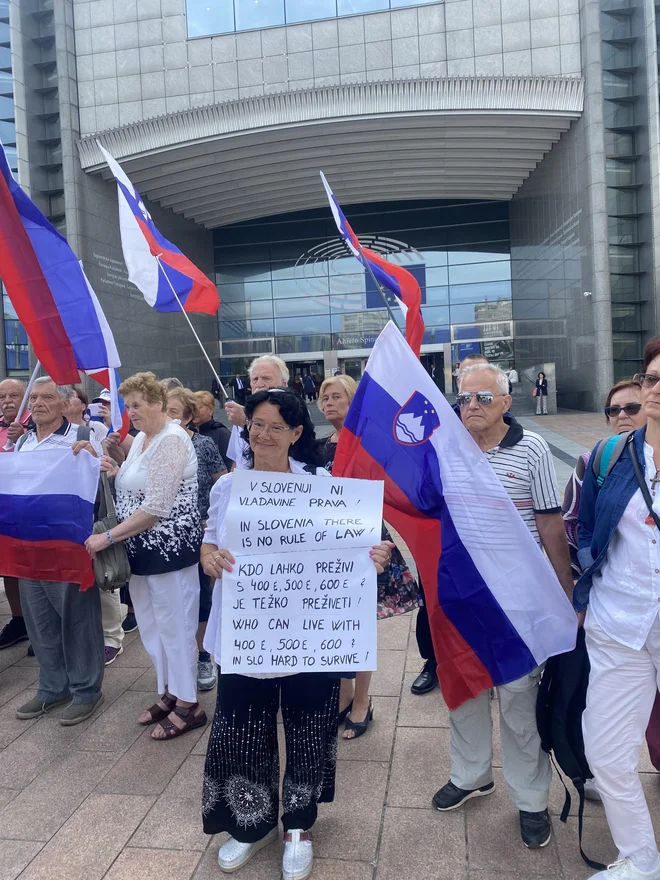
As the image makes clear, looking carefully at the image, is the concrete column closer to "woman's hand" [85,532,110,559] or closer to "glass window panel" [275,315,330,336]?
"glass window panel" [275,315,330,336]

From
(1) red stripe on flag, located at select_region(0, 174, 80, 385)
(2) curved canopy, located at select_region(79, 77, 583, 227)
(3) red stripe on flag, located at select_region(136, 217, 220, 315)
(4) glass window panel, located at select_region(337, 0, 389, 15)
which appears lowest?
(1) red stripe on flag, located at select_region(0, 174, 80, 385)

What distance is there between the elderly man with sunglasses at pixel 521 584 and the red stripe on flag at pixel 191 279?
3.48 m

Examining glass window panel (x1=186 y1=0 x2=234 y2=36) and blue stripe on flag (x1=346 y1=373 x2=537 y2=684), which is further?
glass window panel (x1=186 y1=0 x2=234 y2=36)

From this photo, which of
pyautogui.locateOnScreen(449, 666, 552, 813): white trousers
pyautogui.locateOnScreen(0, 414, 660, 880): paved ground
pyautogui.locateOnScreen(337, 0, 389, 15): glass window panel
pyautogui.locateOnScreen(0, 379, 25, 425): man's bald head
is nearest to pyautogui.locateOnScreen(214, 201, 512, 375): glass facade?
pyautogui.locateOnScreen(337, 0, 389, 15): glass window panel

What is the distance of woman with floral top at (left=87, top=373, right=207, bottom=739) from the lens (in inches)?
139

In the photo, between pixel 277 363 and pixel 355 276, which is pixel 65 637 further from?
pixel 355 276

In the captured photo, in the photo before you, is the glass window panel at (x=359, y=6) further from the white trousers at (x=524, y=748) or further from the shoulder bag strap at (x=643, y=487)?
the white trousers at (x=524, y=748)

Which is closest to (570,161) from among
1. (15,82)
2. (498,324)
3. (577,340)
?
(577,340)

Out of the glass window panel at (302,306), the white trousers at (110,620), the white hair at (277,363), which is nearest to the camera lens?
the white hair at (277,363)

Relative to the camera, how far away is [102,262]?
79.3ft

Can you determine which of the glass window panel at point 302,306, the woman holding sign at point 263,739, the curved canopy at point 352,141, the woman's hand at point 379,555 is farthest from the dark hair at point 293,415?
the glass window panel at point 302,306

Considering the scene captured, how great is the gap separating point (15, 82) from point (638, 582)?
89.7ft

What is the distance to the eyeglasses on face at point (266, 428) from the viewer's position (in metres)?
2.61

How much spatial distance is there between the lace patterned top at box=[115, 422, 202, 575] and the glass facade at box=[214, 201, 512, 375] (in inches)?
1062
